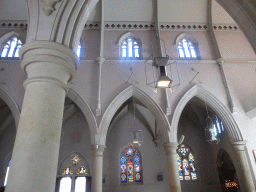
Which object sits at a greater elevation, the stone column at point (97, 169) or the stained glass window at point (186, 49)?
the stained glass window at point (186, 49)

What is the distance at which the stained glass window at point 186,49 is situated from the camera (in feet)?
36.0

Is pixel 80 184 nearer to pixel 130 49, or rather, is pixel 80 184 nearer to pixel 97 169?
pixel 97 169

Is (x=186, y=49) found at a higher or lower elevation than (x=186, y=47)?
lower

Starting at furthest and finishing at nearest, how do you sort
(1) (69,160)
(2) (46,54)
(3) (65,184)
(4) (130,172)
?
(4) (130,172) < (1) (69,160) < (3) (65,184) < (2) (46,54)

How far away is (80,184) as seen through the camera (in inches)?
485

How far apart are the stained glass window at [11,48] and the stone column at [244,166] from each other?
1165 cm

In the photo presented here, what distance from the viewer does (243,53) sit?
10.8 metres

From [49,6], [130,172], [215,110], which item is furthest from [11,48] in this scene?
[215,110]

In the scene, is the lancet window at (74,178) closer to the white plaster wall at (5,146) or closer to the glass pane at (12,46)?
the white plaster wall at (5,146)

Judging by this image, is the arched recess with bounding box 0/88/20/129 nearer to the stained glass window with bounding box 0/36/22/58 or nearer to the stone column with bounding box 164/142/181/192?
the stained glass window with bounding box 0/36/22/58

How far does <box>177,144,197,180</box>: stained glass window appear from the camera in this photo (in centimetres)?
1294

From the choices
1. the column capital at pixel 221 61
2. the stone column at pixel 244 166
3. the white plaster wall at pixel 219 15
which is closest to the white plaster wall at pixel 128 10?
the white plaster wall at pixel 219 15

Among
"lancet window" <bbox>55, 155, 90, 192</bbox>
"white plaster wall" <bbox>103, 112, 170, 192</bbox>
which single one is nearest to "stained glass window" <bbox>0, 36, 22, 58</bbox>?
"lancet window" <bbox>55, 155, 90, 192</bbox>

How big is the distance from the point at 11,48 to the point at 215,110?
10974mm
